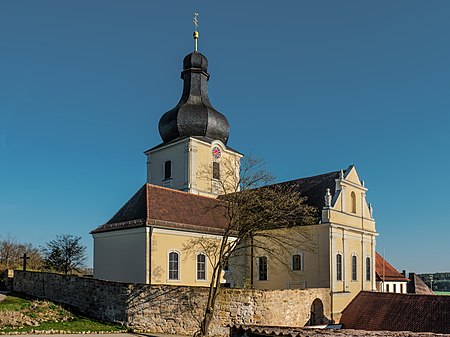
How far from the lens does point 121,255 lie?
29.3m

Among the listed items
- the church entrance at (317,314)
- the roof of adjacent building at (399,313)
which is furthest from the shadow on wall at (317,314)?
the roof of adjacent building at (399,313)

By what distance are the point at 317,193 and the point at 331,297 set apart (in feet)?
25.6

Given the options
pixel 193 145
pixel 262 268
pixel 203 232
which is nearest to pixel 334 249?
pixel 262 268

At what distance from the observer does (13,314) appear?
21.4 m

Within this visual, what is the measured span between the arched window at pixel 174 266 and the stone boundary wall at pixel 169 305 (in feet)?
20.2

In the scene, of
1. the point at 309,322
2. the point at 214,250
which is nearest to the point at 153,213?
the point at 214,250

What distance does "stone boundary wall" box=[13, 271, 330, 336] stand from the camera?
21922mm

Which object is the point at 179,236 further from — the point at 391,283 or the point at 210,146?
the point at 391,283

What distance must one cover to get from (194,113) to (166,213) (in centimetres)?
1362

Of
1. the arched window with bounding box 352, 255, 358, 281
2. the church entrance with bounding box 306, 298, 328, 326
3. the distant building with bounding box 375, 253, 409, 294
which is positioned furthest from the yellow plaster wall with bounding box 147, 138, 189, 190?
the distant building with bounding box 375, 253, 409, 294

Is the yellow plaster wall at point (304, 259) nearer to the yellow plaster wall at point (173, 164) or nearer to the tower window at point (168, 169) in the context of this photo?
the yellow plaster wall at point (173, 164)

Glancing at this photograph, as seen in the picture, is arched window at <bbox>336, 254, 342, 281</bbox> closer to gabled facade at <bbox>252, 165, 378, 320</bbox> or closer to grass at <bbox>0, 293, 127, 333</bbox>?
gabled facade at <bbox>252, 165, 378, 320</bbox>

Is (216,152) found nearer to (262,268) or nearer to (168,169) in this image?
(168,169)

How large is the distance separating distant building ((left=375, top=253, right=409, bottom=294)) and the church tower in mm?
18361
